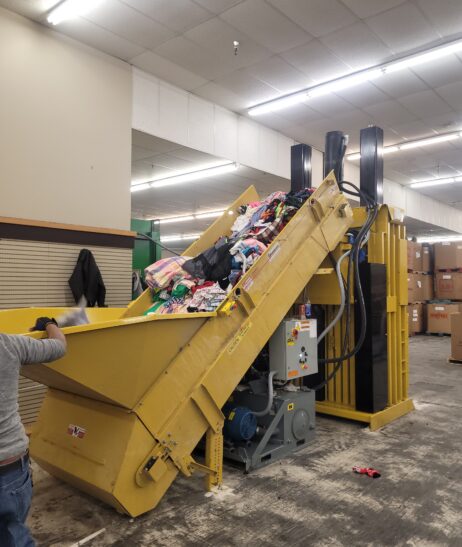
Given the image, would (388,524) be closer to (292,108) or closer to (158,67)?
(158,67)

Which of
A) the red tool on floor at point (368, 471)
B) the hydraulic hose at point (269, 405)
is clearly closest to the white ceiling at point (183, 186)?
the hydraulic hose at point (269, 405)

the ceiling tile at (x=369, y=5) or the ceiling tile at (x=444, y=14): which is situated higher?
the ceiling tile at (x=444, y=14)

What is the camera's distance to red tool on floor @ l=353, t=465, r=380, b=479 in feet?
10.7

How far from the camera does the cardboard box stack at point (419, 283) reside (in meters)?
12.3

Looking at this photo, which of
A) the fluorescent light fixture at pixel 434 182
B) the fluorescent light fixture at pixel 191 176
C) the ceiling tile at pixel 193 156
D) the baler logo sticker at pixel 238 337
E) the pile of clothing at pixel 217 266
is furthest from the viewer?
the fluorescent light fixture at pixel 434 182

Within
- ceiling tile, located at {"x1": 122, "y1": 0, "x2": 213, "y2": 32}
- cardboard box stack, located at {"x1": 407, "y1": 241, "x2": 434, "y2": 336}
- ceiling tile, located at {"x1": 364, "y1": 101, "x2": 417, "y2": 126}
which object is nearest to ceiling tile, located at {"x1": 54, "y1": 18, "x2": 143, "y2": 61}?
ceiling tile, located at {"x1": 122, "y1": 0, "x2": 213, "y2": 32}

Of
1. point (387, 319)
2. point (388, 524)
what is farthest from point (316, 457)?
point (387, 319)

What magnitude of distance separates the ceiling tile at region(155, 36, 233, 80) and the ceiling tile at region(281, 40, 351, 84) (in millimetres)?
850

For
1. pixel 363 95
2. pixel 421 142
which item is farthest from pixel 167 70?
pixel 421 142

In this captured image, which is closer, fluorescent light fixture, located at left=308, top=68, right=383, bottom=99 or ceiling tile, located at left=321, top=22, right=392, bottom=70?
ceiling tile, located at left=321, top=22, right=392, bottom=70

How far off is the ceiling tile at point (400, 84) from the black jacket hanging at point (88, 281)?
4.59 m

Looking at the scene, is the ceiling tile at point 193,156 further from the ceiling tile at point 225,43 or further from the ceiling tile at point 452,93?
the ceiling tile at point 452,93

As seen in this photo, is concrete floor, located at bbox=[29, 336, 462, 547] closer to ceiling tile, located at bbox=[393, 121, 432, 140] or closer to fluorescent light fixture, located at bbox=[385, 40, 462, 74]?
fluorescent light fixture, located at bbox=[385, 40, 462, 74]

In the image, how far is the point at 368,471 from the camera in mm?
3322
